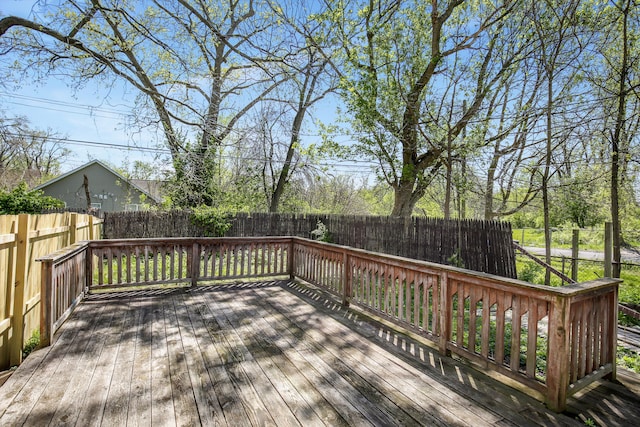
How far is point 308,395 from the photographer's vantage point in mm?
2236

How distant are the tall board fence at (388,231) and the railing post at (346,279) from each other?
3.04 m

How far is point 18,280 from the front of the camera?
9.16 ft

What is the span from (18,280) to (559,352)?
165 inches

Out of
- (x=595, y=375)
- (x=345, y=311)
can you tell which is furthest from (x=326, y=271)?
(x=595, y=375)

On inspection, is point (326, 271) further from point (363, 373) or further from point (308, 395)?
point (308, 395)

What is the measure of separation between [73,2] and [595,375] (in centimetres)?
730

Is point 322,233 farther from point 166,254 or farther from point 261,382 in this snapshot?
point 261,382

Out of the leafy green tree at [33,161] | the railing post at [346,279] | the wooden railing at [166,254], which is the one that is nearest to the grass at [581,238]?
the railing post at [346,279]

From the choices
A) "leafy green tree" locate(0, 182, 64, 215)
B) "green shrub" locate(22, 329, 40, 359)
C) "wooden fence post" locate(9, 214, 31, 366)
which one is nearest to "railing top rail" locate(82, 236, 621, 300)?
"green shrub" locate(22, 329, 40, 359)

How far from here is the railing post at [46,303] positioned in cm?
293

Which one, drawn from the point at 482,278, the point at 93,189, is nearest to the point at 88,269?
the point at 482,278

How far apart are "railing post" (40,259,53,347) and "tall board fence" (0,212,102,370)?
0.13 m

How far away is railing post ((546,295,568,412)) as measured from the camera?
2.09 metres

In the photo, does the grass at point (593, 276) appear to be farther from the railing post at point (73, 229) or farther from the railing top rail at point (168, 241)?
the railing post at point (73, 229)
